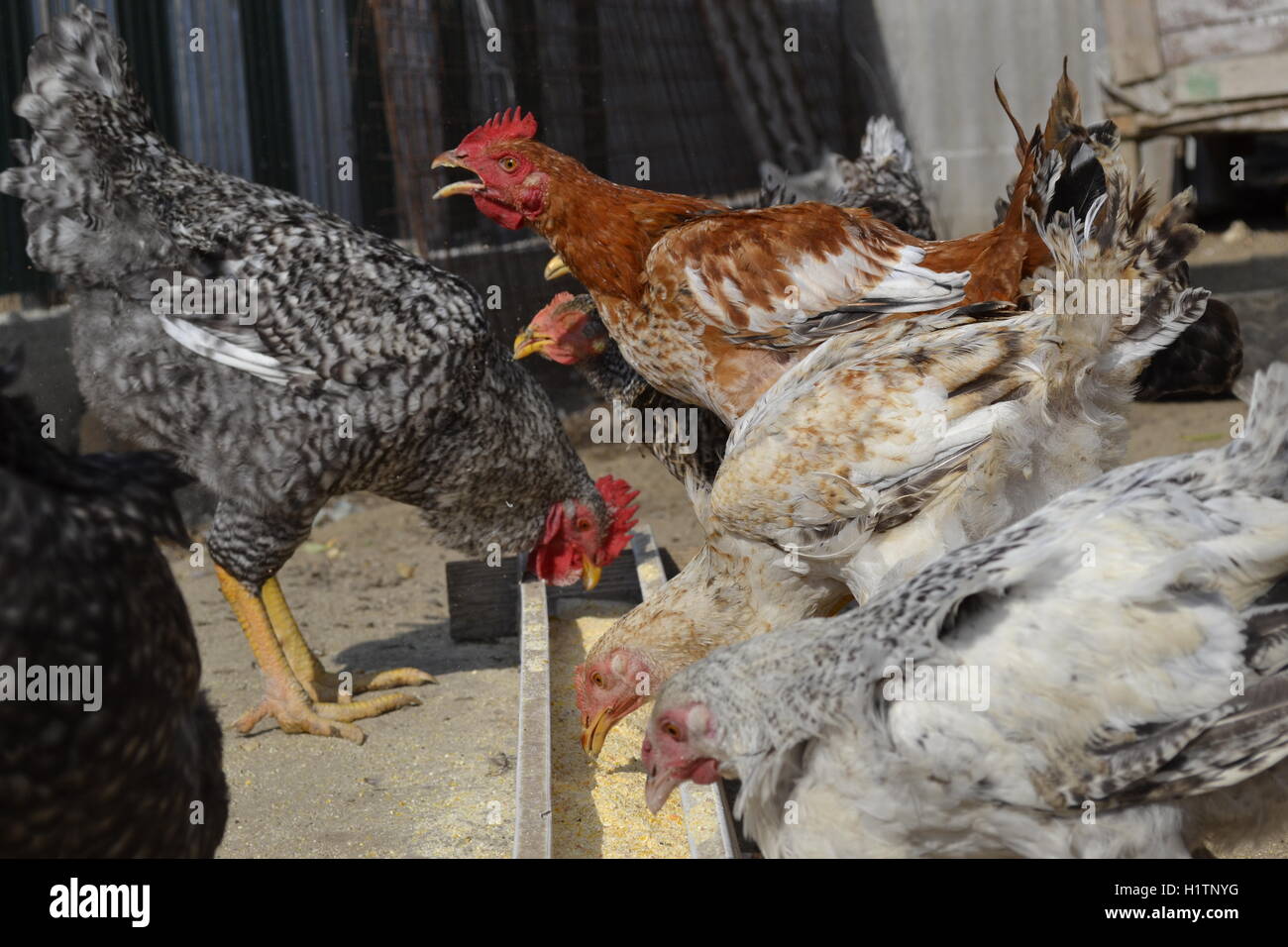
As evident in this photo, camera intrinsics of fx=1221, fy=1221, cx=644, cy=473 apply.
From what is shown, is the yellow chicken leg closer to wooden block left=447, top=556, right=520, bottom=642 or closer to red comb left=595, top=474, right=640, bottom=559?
wooden block left=447, top=556, right=520, bottom=642

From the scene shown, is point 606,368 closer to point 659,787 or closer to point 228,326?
point 228,326

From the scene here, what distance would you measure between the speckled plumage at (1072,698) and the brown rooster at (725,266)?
1429 mm

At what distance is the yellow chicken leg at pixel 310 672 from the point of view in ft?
14.5

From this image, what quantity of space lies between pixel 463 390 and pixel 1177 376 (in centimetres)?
254

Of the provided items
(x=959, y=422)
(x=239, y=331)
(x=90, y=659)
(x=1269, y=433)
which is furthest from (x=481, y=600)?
(x=1269, y=433)

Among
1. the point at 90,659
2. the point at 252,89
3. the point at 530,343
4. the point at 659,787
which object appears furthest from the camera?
the point at 252,89

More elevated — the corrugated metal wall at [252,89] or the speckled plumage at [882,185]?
the corrugated metal wall at [252,89]

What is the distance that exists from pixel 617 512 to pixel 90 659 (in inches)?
115

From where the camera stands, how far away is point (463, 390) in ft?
14.0

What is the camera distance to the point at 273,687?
14.0ft

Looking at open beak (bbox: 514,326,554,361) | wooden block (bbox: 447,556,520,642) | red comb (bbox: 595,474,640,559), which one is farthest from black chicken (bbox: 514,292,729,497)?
wooden block (bbox: 447,556,520,642)

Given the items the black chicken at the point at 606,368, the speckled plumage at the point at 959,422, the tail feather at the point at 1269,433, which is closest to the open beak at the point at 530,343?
the black chicken at the point at 606,368

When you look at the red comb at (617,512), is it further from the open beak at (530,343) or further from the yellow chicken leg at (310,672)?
the yellow chicken leg at (310,672)
